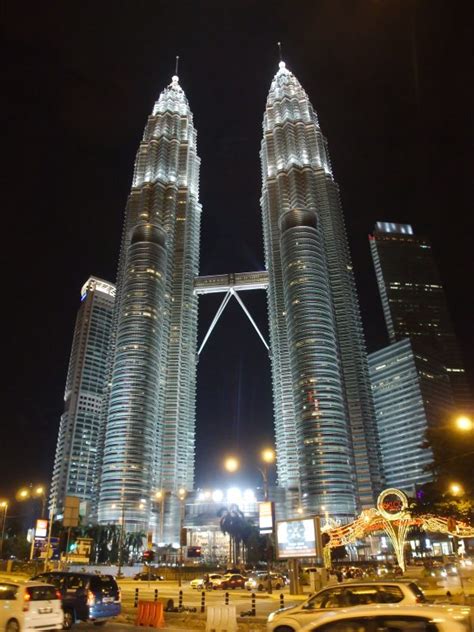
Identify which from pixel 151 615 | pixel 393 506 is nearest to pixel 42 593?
pixel 151 615

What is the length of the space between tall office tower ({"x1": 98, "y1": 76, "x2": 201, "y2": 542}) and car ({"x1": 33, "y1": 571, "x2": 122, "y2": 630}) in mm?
134988

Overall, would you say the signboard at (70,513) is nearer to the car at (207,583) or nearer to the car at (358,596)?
the car at (358,596)

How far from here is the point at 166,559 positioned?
139500mm

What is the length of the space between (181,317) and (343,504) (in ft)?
283

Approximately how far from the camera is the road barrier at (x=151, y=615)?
1839cm

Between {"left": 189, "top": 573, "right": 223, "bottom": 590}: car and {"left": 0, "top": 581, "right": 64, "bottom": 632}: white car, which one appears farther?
{"left": 189, "top": 573, "right": 223, "bottom": 590}: car

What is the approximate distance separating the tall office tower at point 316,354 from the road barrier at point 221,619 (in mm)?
144592

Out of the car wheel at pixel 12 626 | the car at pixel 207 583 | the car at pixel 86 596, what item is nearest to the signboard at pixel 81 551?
the car at pixel 86 596

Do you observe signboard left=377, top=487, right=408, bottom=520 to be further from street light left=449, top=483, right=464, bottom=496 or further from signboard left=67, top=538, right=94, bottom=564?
signboard left=67, top=538, right=94, bottom=564

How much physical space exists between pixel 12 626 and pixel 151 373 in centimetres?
15381

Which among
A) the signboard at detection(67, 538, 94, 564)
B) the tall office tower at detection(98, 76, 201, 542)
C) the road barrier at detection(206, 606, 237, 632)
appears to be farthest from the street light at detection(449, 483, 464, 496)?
the tall office tower at detection(98, 76, 201, 542)

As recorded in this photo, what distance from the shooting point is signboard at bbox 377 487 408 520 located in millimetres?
45344

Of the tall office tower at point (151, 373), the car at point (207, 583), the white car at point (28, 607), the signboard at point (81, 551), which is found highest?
the tall office tower at point (151, 373)

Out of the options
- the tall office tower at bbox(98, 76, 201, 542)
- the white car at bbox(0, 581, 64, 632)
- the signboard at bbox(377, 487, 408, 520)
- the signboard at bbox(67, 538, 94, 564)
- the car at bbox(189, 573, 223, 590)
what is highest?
the tall office tower at bbox(98, 76, 201, 542)
